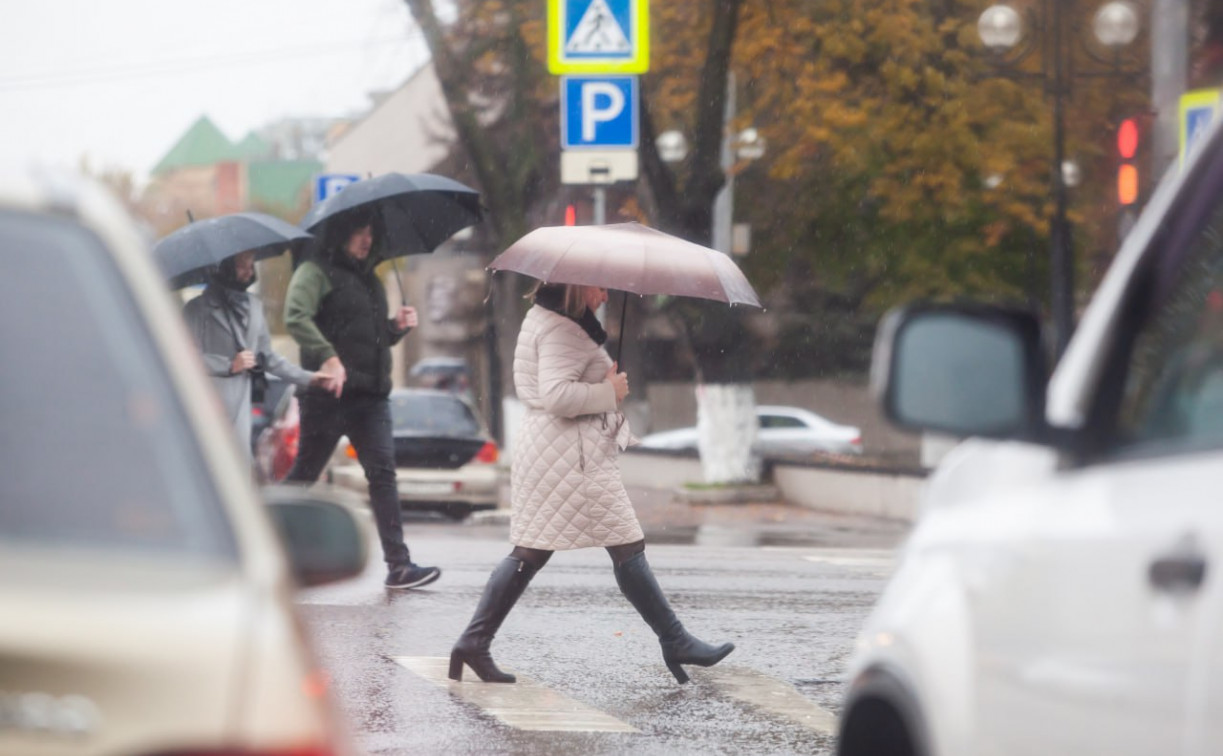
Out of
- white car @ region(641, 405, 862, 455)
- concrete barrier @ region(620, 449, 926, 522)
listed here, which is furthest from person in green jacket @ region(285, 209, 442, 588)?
white car @ region(641, 405, 862, 455)

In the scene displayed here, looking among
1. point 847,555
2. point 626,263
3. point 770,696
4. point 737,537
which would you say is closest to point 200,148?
point 737,537

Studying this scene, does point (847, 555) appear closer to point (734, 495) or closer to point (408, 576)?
point (408, 576)

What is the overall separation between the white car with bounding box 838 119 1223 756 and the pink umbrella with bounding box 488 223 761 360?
4384 mm

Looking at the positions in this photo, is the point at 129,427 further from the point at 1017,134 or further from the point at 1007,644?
the point at 1017,134

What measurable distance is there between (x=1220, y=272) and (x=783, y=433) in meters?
36.8

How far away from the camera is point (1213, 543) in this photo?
247 centimetres

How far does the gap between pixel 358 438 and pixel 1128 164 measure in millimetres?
5945

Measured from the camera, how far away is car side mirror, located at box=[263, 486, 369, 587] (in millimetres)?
2928

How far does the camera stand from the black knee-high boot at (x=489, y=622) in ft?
24.9

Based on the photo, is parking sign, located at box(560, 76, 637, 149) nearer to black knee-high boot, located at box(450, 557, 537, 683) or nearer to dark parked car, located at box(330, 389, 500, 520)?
dark parked car, located at box(330, 389, 500, 520)

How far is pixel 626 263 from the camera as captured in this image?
307 inches

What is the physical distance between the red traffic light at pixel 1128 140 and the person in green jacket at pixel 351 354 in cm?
555

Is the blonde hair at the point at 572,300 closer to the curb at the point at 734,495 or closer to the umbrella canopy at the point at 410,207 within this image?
the umbrella canopy at the point at 410,207

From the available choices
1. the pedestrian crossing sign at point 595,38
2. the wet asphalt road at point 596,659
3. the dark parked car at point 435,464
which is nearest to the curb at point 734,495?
the dark parked car at point 435,464
